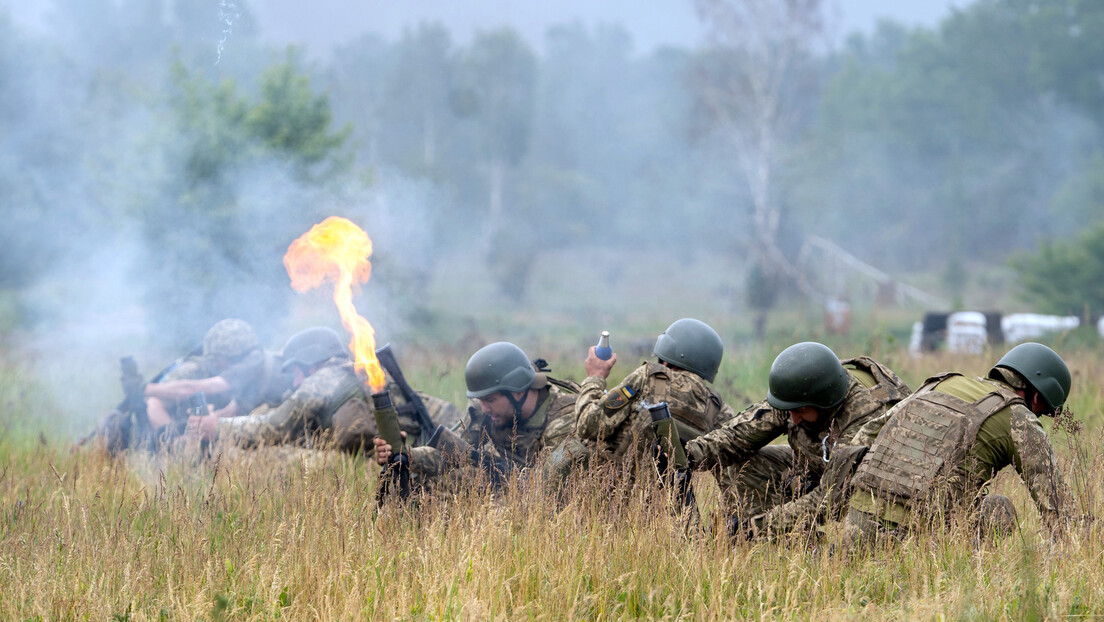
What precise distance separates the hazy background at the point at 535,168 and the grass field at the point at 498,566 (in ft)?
18.8

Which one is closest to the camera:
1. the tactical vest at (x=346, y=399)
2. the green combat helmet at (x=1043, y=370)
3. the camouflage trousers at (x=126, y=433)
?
the green combat helmet at (x=1043, y=370)

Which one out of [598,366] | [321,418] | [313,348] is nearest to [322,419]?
[321,418]

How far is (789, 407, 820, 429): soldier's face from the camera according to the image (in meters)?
5.48

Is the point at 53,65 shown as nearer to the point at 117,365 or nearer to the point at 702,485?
the point at 117,365

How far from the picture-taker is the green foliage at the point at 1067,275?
87.9ft

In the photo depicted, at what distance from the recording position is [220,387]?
8.31 m

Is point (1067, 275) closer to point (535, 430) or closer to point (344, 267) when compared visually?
point (535, 430)

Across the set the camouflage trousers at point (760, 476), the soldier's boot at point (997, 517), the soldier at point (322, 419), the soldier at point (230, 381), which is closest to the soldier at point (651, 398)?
the camouflage trousers at point (760, 476)

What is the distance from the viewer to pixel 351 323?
5.41 metres

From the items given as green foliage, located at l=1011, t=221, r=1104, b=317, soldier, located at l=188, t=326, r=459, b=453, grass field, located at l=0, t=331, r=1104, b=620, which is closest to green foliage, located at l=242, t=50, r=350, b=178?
soldier, located at l=188, t=326, r=459, b=453

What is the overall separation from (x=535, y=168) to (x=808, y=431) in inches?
1798

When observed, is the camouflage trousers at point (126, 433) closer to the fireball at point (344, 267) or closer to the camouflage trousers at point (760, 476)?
the fireball at point (344, 267)

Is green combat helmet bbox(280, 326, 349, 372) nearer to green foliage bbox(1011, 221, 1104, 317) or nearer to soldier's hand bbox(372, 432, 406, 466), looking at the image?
soldier's hand bbox(372, 432, 406, 466)

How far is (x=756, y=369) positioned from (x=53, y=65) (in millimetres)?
17091
